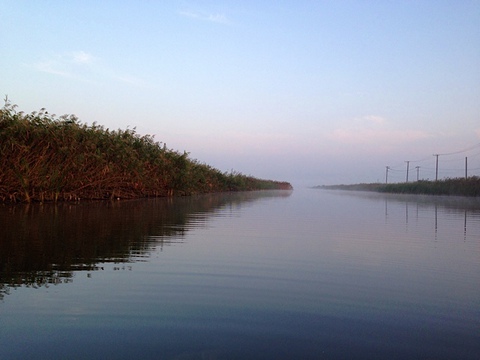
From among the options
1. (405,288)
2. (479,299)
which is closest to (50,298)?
(405,288)

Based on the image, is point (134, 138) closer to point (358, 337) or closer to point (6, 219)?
point (6, 219)

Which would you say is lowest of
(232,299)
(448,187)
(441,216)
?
(232,299)

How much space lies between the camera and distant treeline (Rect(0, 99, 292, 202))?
1024 centimetres

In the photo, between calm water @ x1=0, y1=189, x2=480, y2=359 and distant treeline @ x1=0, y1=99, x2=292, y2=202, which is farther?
distant treeline @ x1=0, y1=99, x2=292, y2=202

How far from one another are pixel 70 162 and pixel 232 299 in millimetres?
10464

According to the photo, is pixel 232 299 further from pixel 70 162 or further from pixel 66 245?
pixel 70 162

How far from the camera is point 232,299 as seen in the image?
260 cm

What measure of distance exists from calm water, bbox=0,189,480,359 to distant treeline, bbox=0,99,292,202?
6.00m

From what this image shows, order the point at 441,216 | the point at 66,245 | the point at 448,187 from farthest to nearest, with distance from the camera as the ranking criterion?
the point at 448,187 < the point at 441,216 < the point at 66,245

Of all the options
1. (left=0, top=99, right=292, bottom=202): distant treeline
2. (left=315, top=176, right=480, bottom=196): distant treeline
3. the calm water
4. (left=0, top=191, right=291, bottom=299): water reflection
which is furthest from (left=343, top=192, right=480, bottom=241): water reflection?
(left=315, top=176, right=480, bottom=196): distant treeline

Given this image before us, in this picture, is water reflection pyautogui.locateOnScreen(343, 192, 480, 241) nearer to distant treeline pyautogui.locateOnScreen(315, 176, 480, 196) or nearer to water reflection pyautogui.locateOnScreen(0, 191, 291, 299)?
water reflection pyautogui.locateOnScreen(0, 191, 291, 299)

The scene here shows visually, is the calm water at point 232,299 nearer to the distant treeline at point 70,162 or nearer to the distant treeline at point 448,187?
the distant treeline at point 70,162

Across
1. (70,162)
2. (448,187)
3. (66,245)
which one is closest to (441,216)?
(66,245)

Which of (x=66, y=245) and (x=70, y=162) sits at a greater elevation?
(x=70, y=162)
